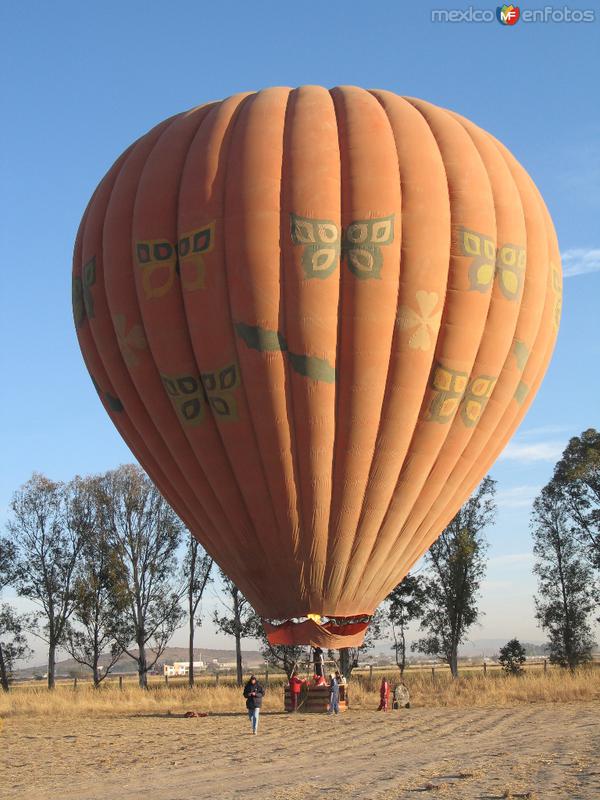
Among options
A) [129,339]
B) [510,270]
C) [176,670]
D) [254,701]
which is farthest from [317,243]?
[176,670]

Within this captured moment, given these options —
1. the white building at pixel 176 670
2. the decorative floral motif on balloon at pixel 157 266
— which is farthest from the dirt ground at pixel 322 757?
the white building at pixel 176 670

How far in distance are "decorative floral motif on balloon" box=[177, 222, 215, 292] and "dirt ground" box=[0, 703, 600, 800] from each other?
24.9 ft

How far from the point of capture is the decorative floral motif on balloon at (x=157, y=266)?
16.0m

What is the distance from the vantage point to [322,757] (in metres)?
13.5

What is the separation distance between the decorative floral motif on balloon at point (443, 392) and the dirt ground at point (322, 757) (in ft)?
17.6

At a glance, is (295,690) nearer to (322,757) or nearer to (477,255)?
(322,757)

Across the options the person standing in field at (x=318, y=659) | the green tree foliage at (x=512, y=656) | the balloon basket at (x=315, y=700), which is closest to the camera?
the person standing in field at (x=318, y=659)

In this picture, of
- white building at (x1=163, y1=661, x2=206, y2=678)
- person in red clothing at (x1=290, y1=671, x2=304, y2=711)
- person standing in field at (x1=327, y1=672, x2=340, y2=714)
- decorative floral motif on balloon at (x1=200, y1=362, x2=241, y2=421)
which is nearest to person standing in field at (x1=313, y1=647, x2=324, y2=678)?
person standing in field at (x1=327, y1=672, x2=340, y2=714)

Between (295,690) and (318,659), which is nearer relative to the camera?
(318,659)

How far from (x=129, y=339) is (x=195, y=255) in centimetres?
206

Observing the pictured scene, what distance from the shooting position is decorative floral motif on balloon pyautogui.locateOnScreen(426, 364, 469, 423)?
16109 millimetres

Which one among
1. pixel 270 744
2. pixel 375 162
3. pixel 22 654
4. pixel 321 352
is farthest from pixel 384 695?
pixel 22 654

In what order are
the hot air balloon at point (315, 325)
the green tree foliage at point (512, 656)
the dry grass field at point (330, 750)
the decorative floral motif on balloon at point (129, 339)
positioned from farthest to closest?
1. the green tree foliage at point (512, 656)
2. the decorative floral motif on balloon at point (129, 339)
3. the hot air balloon at point (315, 325)
4. the dry grass field at point (330, 750)

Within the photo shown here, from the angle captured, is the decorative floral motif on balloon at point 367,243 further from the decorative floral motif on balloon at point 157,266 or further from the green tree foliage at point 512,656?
the green tree foliage at point 512,656
